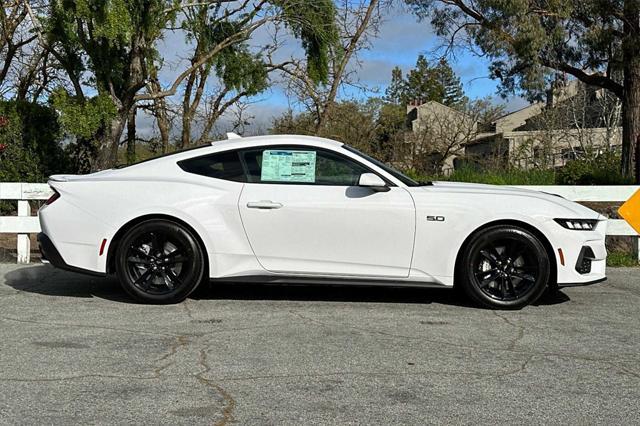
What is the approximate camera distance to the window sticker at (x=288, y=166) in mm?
6543

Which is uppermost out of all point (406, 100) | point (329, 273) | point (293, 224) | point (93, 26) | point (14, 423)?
point (406, 100)

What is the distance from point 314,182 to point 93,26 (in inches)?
281

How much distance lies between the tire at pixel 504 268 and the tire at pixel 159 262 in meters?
2.43

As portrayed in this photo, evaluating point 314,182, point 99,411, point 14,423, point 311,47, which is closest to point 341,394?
point 99,411

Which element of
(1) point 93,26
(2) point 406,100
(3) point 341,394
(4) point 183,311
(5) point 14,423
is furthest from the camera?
(2) point 406,100

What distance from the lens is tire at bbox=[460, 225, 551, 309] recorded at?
6.31m

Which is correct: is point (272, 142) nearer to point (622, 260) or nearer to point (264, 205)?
point (264, 205)

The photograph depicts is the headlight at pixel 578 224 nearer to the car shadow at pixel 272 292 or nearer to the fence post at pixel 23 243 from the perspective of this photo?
the car shadow at pixel 272 292

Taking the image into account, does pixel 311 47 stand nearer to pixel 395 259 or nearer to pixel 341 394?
pixel 395 259

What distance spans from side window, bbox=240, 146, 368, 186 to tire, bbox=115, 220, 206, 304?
860mm

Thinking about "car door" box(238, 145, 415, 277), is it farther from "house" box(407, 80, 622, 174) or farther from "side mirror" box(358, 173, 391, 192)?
"house" box(407, 80, 622, 174)

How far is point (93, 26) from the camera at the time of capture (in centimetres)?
1191

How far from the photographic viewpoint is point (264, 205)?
6.38 m

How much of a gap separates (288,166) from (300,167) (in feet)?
0.37
